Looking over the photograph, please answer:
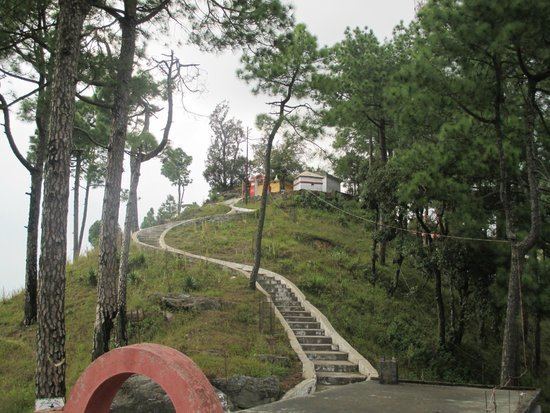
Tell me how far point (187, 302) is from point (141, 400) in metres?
5.20

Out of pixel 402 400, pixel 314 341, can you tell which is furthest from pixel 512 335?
pixel 314 341

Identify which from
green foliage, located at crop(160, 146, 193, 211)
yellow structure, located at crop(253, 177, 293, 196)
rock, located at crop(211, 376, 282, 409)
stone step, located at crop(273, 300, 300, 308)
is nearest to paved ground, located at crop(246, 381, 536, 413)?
rock, located at crop(211, 376, 282, 409)

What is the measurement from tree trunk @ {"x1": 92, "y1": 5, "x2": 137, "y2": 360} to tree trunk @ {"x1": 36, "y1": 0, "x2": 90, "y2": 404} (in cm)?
232

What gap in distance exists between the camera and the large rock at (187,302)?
12195mm

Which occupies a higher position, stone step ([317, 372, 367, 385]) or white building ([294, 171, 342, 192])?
white building ([294, 171, 342, 192])

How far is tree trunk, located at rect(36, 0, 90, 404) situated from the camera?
5824mm

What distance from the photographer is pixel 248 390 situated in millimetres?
7859

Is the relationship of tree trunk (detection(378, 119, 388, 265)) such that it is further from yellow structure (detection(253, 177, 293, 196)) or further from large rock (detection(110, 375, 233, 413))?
yellow structure (detection(253, 177, 293, 196))

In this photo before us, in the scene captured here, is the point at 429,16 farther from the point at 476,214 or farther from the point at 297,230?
the point at 297,230

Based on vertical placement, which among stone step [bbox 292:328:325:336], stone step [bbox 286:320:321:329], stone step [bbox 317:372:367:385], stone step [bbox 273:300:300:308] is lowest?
stone step [bbox 317:372:367:385]

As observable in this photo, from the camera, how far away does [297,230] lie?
23.8m

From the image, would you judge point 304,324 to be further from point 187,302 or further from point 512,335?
point 512,335

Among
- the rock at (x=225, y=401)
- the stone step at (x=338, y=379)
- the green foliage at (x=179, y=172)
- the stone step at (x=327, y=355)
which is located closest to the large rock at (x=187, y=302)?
the stone step at (x=327, y=355)

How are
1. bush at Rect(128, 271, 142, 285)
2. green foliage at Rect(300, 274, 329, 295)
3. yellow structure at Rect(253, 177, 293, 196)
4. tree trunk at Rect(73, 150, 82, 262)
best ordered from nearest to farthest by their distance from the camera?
bush at Rect(128, 271, 142, 285) → green foliage at Rect(300, 274, 329, 295) → tree trunk at Rect(73, 150, 82, 262) → yellow structure at Rect(253, 177, 293, 196)
